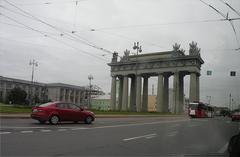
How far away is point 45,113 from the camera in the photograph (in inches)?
905

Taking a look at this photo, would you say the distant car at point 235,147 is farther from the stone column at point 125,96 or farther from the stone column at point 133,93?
the stone column at point 133,93

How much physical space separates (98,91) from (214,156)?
14334 centimetres

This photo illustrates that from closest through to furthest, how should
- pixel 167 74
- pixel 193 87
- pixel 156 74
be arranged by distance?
pixel 193 87 < pixel 167 74 < pixel 156 74

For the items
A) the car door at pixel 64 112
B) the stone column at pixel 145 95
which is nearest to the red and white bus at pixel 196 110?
the stone column at pixel 145 95

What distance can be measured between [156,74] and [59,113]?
79331 millimetres

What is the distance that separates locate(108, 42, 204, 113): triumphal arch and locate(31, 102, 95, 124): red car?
59.8 meters

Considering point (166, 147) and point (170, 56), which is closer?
point (166, 147)

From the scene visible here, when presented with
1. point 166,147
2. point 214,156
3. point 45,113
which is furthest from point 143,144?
point 45,113

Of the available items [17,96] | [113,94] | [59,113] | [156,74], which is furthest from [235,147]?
[17,96]

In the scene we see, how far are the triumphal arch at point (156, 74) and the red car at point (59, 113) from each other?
59.8 m

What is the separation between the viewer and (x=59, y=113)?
23.9 meters

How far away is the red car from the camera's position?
2306cm

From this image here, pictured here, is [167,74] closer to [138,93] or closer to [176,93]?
[176,93]

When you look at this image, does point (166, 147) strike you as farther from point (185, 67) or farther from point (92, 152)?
point (185, 67)
